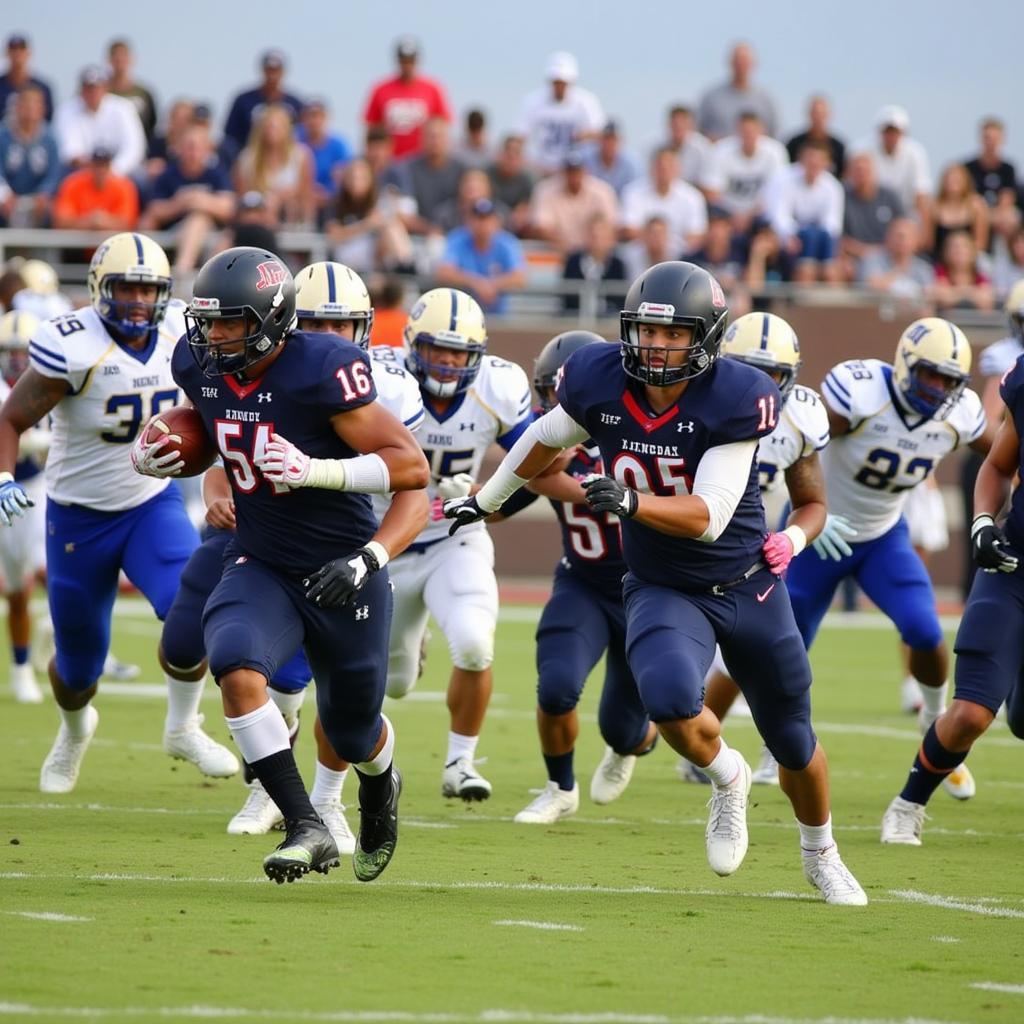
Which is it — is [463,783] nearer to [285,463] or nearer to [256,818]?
[256,818]

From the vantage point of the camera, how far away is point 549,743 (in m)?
7.00

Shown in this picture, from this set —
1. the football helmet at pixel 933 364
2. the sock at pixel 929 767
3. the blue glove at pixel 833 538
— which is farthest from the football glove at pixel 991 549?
the football helmet at pixel 933 364

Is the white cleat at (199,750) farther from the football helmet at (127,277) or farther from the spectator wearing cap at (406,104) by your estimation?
the spectator wearing cap at (406,104)

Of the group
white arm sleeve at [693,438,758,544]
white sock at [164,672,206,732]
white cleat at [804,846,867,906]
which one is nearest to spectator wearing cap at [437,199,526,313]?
white sock at [164,672,206,732]

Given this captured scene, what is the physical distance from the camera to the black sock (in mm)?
5016

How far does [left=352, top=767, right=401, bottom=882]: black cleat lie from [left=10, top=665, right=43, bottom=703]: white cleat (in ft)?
16.8

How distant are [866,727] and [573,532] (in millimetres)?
3190

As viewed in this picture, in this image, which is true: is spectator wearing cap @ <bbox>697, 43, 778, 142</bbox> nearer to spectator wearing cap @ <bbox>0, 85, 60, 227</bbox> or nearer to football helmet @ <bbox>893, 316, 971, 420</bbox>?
spectator wearing cap @ <bbox>0, 85, 60, 227</bbox>

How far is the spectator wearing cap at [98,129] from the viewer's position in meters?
15.2

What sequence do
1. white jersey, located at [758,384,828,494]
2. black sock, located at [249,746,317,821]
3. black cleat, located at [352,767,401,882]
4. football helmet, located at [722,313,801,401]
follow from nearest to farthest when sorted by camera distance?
1. black sock, located at [249,746,317,821]
2. black cleat, located at [352,767,401,882]
3. white jersey, located at [758,384,828,494]
4. football helmet, located at [722,313,801,401]

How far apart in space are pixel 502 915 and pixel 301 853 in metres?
0.57

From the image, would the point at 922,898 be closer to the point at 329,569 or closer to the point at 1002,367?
the point at 329,569

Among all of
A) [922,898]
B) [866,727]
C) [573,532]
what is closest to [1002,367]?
[866,727]

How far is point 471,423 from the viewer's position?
732cm
